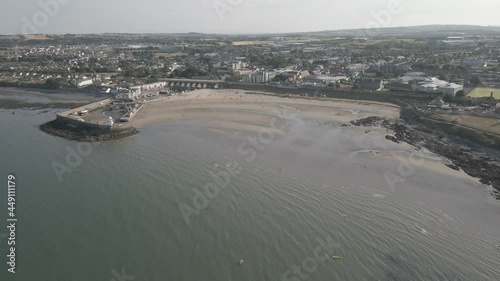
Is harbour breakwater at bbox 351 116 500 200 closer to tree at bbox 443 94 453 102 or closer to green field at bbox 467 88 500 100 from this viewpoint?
tree at bbox 443 94 453 102

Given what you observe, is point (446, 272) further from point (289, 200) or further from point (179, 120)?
point (179, 120)

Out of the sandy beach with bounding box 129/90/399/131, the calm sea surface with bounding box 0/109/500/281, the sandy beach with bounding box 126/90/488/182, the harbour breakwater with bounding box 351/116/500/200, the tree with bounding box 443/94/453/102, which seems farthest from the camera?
the tree with bounding box 443/94/453/102

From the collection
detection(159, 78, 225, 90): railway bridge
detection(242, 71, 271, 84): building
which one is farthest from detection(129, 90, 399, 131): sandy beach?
detection(242, 71, 271, 84): building

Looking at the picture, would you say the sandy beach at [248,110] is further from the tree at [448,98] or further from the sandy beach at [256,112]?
the tree at [448,98]

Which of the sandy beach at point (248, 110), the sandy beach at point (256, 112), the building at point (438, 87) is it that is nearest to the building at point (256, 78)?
the sandy beach at point (256, 112)

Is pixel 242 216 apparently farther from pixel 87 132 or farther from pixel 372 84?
pixel 372 84

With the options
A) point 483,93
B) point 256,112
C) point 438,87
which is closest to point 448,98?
point 438,87
